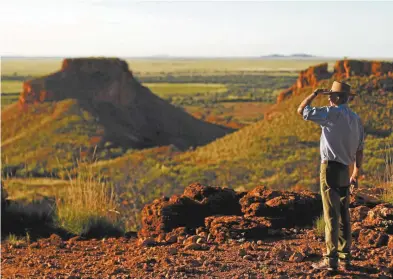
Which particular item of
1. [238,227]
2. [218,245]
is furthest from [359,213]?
[218,245]

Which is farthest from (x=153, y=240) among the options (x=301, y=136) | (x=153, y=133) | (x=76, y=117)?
(x=153, y=133)

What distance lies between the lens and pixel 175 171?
30.5 metres

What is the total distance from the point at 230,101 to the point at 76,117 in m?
40.7

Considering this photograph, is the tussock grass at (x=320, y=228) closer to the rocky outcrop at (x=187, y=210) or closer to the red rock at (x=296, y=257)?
the red rock at (x=296, y=257)

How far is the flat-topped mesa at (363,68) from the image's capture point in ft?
124

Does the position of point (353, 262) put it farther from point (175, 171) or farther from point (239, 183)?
point (175, 171)

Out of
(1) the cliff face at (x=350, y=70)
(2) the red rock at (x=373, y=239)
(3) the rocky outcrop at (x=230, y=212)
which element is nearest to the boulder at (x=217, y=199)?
(3) the rocky outcrop at (x=230, y=212)

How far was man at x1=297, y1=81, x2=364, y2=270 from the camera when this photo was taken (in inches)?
231

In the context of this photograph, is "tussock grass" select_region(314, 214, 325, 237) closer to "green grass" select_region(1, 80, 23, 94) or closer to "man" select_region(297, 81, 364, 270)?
"man" select_region(297, 81, 364, 270)

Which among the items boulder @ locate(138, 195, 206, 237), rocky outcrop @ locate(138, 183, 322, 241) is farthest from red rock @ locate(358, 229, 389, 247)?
boulder @ locate(138, 195, 206, 237)

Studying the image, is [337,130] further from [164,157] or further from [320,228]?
[164,157]

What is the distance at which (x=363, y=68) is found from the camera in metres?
38.4

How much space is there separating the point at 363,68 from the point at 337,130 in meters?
33.9

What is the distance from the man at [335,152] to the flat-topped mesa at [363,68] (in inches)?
1296
